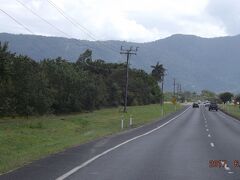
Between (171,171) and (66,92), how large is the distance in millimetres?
57016

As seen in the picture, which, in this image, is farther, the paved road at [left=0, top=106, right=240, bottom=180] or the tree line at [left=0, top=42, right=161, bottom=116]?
the tree line at [left=0, top=42, right=161, bottom=116]

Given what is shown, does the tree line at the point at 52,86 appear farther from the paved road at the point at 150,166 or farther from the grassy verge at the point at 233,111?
the paved road at the point at 150,166

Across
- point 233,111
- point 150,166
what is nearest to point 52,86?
point 233,111

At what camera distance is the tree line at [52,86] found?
53312 mm

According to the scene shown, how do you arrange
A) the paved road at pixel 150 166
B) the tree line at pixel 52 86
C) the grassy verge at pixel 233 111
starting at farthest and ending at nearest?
1. the grassy verge at pixel 233 111
2. the tree line at pixel 52 86
3. the paved road at pixel 150 166

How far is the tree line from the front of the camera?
53.3 m

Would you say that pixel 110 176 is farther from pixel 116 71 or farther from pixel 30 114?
pixel 116 71

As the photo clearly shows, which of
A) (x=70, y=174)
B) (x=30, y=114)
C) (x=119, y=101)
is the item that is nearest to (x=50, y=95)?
(x=30, y=114)

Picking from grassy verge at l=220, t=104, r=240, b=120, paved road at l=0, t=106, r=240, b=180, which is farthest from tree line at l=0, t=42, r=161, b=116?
paved road at l=0, t=106, r=240, b=180

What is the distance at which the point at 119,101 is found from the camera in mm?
104562

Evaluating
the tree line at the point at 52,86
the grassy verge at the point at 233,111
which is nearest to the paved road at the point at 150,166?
the tree line at the point at 52,86

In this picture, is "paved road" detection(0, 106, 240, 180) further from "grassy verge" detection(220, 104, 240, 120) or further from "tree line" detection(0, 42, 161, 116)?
"grassy verge" detection(220, 104, 240, 120)

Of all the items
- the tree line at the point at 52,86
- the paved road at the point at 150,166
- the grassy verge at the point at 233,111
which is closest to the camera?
the paved road at the point at 150,166

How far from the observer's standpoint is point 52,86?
69.2 m
